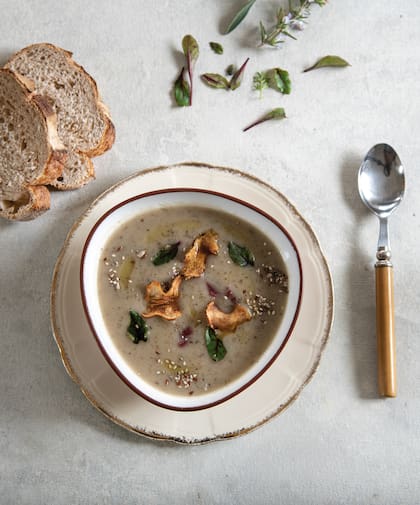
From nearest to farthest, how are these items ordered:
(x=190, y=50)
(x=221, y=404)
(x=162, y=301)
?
(x=162, y=301), (x=221, y=404), (x=190, y=50)

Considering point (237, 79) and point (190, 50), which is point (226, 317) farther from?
point (190, 50)

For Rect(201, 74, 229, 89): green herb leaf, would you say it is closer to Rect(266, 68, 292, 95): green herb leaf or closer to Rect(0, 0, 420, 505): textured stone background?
Rect(0, 0, 420, 505): textured stone background

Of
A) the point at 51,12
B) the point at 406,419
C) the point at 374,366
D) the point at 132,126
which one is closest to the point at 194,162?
the point at 132,126

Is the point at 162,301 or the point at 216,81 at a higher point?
the point at 216,81

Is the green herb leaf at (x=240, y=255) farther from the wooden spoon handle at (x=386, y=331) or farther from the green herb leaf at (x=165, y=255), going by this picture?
the wooden spoon handle at (x=386, y=331)

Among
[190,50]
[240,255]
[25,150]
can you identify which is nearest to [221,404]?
[240,255]

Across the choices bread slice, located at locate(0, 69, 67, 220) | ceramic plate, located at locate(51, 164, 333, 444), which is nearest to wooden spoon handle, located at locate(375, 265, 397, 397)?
ceramic plate, located at locate(51, 164, 333, 444)

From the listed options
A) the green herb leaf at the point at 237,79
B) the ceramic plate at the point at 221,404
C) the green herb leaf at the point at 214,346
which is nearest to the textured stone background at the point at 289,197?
the green herb leaf at the point at 237,79
